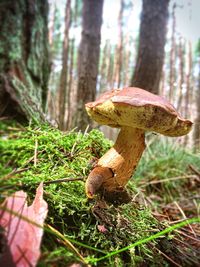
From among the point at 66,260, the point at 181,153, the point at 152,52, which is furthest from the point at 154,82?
the point at 66,260

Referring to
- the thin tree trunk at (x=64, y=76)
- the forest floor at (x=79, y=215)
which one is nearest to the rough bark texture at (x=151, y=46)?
the thin tree trunk at (x=64, y=76)

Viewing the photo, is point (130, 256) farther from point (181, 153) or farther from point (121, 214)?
point (181, 153)

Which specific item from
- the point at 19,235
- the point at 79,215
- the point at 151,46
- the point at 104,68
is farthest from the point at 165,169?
the point at 104,68

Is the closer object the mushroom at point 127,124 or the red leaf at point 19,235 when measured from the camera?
the red leaf at point 19,235

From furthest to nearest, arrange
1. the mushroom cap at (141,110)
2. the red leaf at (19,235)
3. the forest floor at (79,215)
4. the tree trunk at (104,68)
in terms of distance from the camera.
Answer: the tree trunk at (104,68) → the mushroom cap at (141,110) → the forest floor at (79,215) → the red leaf at (19,235)

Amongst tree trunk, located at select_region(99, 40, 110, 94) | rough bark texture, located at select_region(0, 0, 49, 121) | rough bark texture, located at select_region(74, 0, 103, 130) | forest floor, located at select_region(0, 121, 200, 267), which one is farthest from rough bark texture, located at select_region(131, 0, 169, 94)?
tree trunk, located at select_region(99, 40, 110, 94)

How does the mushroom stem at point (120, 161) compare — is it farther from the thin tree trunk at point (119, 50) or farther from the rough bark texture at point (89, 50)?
the thin tree trunk at point (119, 50)
